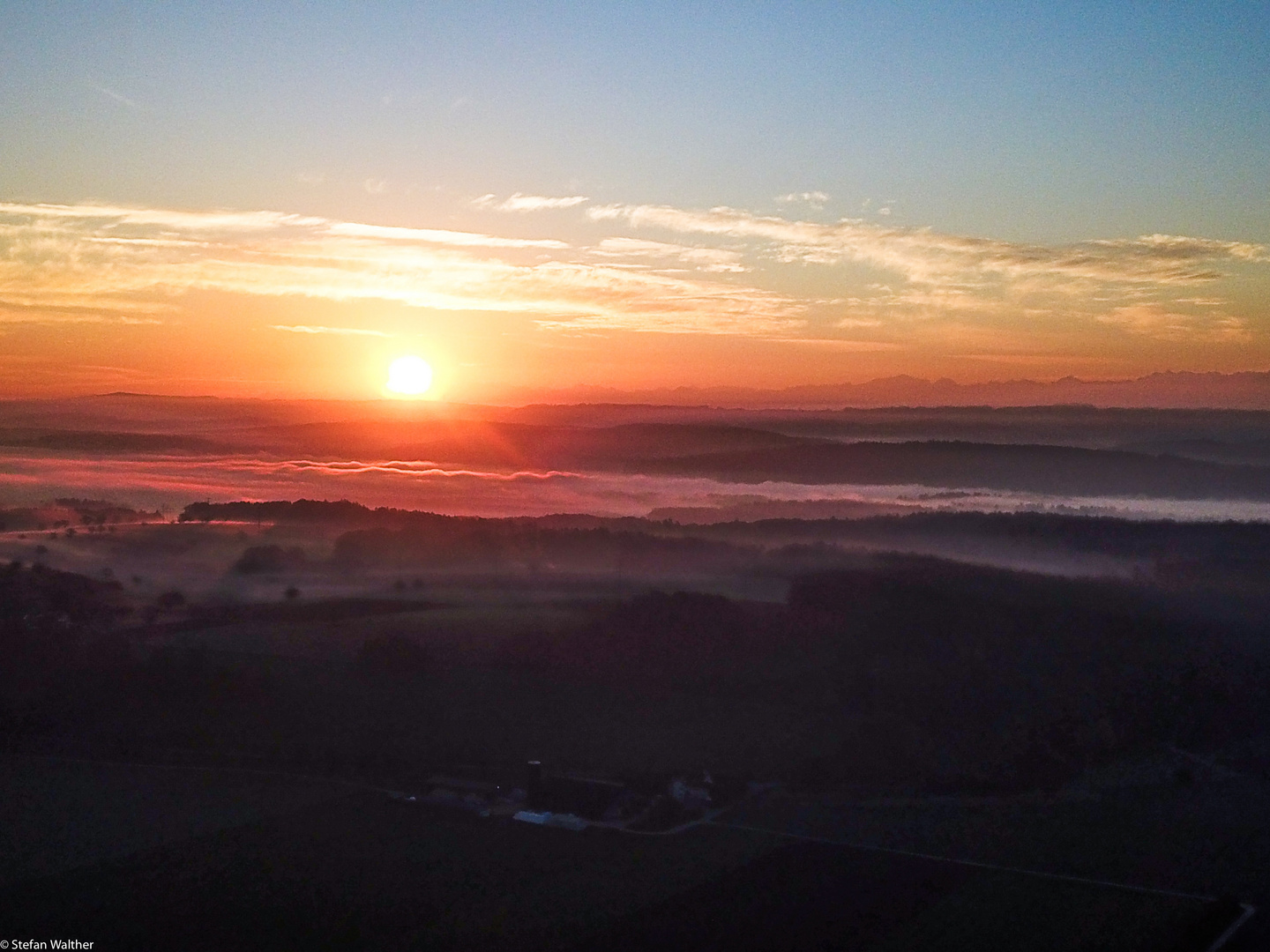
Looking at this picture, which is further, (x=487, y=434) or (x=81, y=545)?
(x=487, y=434)

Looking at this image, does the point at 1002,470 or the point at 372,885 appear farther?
the point at 1002,470

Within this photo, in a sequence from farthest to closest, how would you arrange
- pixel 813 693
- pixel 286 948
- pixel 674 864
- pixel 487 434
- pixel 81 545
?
pixel 487 434 → pixel 81 545 → pixel 813 693 → pixel 674 864 → pixel 286 948

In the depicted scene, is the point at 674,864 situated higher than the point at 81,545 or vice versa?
the point at 81,545

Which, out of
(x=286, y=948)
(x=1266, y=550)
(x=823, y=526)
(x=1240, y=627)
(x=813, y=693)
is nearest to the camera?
(x=286, y=948)

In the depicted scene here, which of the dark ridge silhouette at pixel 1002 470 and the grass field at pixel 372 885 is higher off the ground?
the dark ridge silhouette at pixel 1002 470

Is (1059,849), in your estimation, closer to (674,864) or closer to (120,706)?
(674,864)

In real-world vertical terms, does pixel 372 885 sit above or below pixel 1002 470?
below

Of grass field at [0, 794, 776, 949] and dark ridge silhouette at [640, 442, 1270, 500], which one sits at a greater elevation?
dark ridge silhouette at [640, 442, 1270, 500]

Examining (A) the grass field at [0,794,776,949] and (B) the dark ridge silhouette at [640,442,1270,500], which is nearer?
(A) the grass field at [0,794,776,949]

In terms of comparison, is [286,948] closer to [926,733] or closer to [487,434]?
[926,733]

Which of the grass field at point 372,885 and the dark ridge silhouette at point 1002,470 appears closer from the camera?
the grass field at point 372,885

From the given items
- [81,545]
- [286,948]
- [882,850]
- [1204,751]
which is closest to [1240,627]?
[1204,751]
